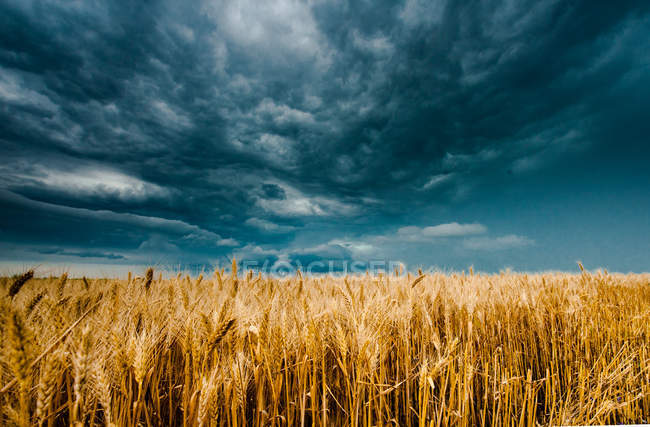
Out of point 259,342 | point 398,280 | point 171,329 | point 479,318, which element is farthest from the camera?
point 398,280

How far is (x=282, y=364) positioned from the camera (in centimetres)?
191

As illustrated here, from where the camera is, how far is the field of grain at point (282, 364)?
3.90 ft

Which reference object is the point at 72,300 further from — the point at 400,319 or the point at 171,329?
the point at 400,319

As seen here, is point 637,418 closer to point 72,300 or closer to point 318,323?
point 318,323

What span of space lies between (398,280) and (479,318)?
1551 millimetres

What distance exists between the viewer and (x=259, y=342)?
143cm

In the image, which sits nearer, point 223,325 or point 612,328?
point 223,325

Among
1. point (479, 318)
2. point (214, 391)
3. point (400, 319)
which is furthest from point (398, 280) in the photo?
point (214, 391)

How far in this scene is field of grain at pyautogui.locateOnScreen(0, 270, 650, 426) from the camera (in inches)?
46.8

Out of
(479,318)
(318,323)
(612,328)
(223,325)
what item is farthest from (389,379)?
(612,328)

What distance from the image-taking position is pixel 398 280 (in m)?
4.04

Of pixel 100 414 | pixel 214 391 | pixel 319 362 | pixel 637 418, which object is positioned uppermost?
pixel 214 391

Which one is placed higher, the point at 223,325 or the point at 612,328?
the point at 223,325

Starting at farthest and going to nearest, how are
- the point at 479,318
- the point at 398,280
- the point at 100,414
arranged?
the point at 398,280
the point at 479,318
the point at 100,414
